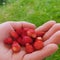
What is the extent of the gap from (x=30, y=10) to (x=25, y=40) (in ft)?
2.97

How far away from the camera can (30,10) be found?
7.52 feet

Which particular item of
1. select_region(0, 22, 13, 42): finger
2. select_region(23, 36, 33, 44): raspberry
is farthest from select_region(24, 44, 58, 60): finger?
select_region(0, 22, 13, 42): finger

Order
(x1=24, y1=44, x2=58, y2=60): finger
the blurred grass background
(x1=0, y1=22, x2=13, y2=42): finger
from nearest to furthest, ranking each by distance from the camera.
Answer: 1. (x1=24, y1=44, x2=58, y2=60): finger
2. (x1=0, y1=22, x2=13, y2=42): finger
3. the blurred grass background

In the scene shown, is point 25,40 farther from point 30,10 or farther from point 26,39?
point 30,10

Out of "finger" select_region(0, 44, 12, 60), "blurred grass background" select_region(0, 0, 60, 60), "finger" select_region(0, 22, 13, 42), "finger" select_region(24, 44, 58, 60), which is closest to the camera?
"finger" select_region(24, 44, 58, 60)

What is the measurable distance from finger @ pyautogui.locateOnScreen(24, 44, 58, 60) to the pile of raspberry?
4 centimetres

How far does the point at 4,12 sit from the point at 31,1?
30cm

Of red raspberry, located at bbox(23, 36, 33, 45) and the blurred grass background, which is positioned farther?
the blurred grass background

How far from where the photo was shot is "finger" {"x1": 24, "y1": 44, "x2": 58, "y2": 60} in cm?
130

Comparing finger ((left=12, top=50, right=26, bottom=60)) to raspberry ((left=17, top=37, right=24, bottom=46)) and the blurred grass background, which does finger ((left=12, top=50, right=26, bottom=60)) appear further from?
the blurred grass background

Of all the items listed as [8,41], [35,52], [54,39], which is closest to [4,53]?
[8,41]

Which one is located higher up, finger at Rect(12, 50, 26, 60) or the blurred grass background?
finger at Rect(12, 50, 26, 60)

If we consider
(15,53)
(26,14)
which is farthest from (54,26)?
(26,14)

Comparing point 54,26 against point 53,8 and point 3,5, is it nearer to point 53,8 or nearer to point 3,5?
point 53,8
